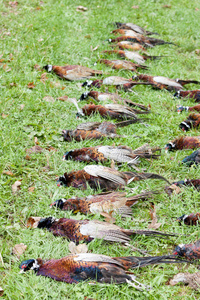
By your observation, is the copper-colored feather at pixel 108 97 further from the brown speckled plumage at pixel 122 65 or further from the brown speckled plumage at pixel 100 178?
the brown speckled plumage at pixel 100 178

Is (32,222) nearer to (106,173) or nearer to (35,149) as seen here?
(106,173)

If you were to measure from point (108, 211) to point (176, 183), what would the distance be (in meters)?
0.90

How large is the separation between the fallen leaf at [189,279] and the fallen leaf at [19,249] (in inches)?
52.9

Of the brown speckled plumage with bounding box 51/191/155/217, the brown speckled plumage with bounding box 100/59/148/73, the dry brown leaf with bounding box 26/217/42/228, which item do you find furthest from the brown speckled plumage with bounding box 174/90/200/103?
the dry brown leaf with bounding box 26/217/42/228

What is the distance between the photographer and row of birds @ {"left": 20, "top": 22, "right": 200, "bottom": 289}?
7.69 feet

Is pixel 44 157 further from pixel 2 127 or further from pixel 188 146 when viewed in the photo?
pixel 188 146

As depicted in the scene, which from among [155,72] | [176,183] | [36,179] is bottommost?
[36,179]

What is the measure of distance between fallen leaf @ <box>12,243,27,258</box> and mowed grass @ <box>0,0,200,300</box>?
0.04m

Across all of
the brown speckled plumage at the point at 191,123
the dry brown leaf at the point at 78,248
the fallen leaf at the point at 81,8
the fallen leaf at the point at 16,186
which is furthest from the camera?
the fallen leaf at the point at 81,8

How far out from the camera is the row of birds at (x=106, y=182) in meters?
2.34

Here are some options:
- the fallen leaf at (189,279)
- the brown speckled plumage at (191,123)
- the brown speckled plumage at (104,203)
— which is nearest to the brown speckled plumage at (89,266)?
the fallen leaf at (189,279)

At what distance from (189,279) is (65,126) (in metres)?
2.65

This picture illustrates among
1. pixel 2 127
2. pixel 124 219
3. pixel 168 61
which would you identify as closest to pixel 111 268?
pixel 124 219

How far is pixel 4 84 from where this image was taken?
4.64 meters
